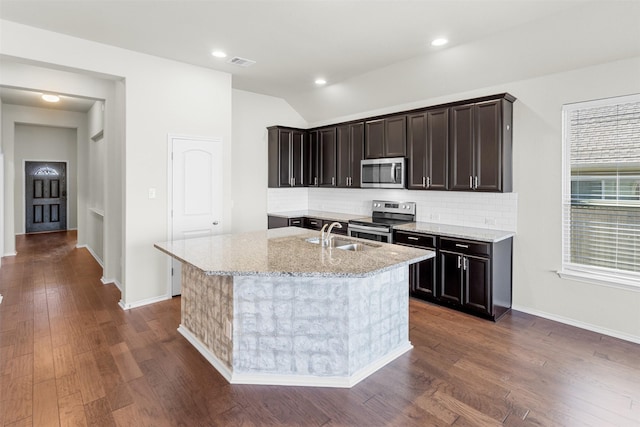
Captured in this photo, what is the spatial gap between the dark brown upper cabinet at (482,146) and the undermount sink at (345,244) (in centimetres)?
169

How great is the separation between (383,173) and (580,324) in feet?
9.47

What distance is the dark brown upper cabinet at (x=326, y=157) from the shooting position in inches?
235

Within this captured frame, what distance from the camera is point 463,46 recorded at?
3.78 metres

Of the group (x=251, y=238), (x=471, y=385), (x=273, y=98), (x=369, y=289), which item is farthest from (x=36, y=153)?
(x=471, y=385)

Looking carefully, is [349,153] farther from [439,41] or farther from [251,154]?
[439,41]

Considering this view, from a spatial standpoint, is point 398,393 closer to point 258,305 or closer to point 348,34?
point 258,305

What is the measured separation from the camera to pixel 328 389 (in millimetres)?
2529

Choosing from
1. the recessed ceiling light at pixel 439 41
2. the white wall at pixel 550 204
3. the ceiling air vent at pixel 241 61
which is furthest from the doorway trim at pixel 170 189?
the white wall at pixel 550 204

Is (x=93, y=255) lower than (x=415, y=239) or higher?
lower

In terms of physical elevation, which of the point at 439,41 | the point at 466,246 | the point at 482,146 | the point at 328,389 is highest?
the point at 439,41

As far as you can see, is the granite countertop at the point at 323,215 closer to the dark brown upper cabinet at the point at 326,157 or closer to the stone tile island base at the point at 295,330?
the dark brown upper cabinet at the point at 326,157

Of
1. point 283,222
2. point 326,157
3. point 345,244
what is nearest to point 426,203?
point 326,157

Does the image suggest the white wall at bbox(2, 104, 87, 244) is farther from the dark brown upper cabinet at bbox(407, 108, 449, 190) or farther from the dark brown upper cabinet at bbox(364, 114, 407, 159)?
the dark brown upper cabinet at bbox(407, 108, 449, 190)

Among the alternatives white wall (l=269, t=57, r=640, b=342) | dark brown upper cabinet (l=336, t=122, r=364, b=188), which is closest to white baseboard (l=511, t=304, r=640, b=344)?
white wall (l=269, t=57, r=640, b=342)
